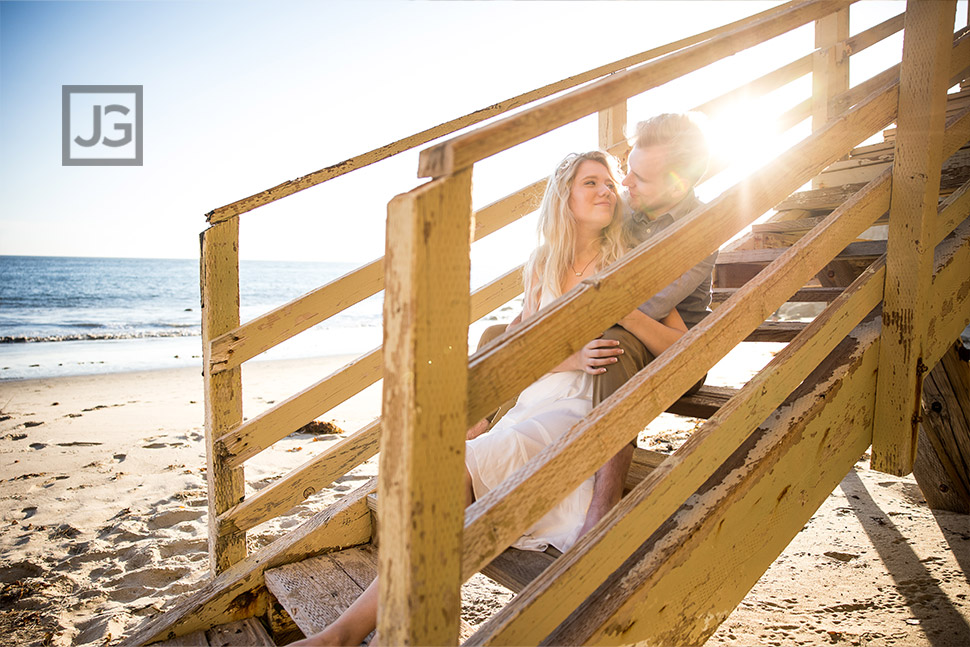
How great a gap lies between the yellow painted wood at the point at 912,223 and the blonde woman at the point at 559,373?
0.66 meters

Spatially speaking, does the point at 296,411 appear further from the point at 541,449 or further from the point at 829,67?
the point at 829,67

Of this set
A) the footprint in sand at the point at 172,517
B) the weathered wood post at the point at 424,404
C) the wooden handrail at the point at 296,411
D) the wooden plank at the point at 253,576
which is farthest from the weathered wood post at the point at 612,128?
the footprint in sand at the point at 172,517

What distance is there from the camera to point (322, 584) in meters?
1.93

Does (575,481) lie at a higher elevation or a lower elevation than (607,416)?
lower

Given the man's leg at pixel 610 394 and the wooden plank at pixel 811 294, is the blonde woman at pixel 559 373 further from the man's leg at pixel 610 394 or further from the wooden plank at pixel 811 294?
the wooden plank at pixel 811 294

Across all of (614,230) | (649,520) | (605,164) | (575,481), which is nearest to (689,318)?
(614,230)

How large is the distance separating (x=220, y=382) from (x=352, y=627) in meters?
1.12

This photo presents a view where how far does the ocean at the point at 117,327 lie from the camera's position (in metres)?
11.0

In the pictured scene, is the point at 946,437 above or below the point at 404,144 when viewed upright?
below

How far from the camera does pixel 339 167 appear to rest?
2.17 metres

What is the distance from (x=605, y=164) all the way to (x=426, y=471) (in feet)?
5.28

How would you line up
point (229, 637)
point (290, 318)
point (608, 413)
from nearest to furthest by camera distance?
point (608, 413)
point (229, 637)
point (290, 318)

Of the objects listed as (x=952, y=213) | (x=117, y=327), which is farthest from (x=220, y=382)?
(x=117, y=327)

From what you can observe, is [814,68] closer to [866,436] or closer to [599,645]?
[866,436]
